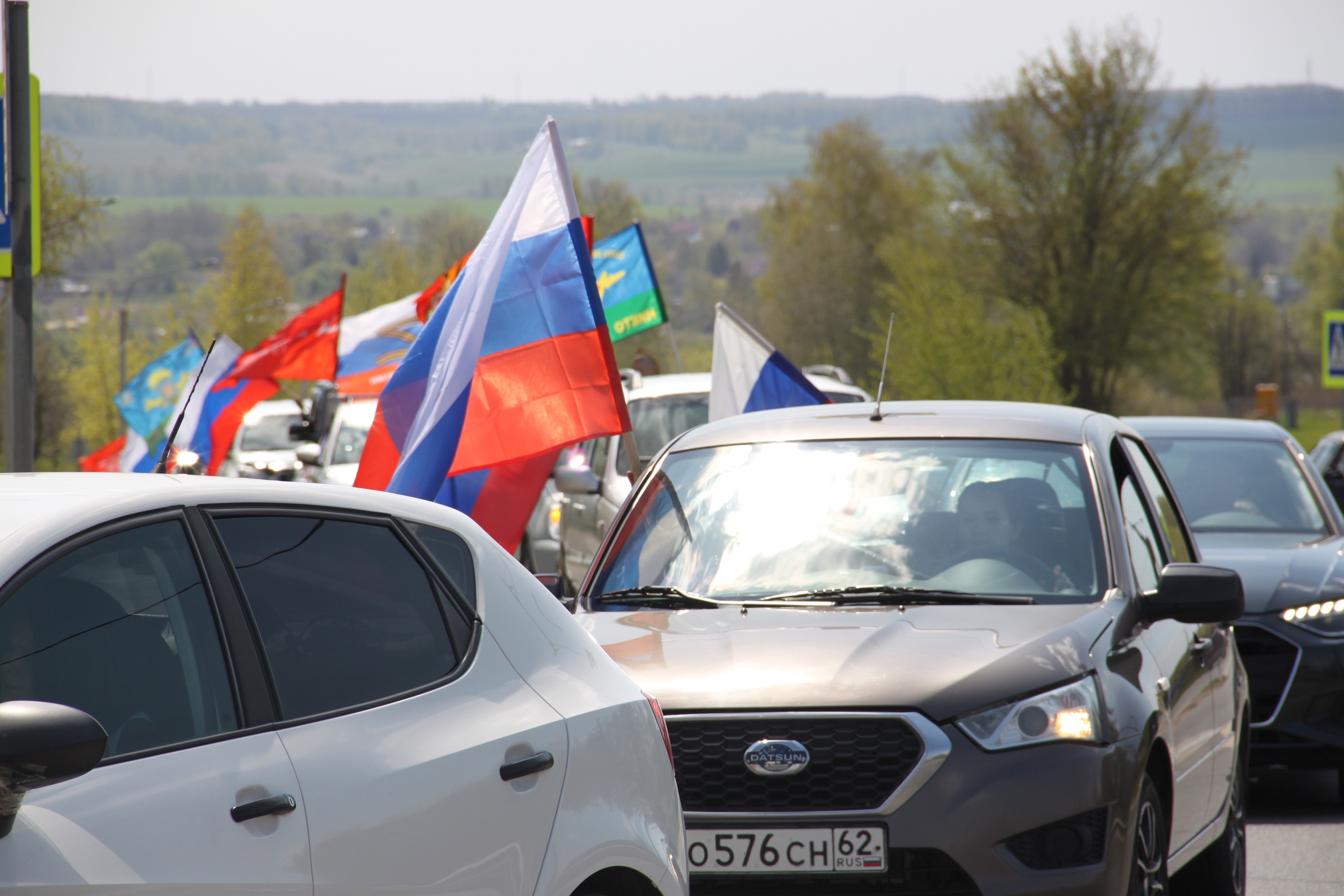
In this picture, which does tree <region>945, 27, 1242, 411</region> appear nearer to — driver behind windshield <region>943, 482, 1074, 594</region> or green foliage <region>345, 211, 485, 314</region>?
green foliage <region>345, 211, 485, 314</region>

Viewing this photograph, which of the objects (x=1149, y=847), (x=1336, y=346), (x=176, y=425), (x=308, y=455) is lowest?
(x=1336, y=346)

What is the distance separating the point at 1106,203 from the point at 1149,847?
5280cm

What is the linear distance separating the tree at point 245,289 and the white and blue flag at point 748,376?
225 feet

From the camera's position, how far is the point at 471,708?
305 centimetres

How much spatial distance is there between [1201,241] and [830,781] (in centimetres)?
5319

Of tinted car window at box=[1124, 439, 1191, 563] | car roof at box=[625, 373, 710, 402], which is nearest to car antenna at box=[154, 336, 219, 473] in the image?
tinted car window at box=[1124, 439, 1191, 563]

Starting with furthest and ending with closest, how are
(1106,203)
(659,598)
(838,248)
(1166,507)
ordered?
(838,248), (1106,203), (1166,507), (659,598)

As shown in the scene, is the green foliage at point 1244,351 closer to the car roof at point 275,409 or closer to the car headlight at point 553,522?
the car roof at point 275,409

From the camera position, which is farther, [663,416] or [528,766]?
[663,416]

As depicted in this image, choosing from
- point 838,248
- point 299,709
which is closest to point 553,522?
point 299,709

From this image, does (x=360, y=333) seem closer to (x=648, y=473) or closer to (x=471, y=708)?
(x=648, y=473)

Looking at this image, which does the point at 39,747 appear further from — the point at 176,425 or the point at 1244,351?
the point at 1244,351

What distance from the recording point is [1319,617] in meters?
7.64

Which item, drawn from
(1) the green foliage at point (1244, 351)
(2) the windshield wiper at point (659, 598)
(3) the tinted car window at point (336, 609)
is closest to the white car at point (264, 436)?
(2) the windshield wiper at point (659, 598)
